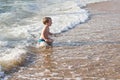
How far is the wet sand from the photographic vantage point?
5867 millimetres

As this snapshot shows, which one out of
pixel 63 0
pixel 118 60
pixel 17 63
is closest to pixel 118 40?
pixel 118 60

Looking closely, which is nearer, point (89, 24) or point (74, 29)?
point (74, 29)

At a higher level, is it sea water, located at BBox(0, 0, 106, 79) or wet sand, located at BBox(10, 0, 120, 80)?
wet sand, located at BBox(10, 0, 120, 80)

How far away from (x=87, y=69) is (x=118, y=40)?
2.42m

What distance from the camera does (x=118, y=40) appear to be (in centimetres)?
831

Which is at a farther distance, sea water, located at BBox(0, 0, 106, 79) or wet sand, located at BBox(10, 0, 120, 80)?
sea water, located at BBox(0, 0, 106, 79)

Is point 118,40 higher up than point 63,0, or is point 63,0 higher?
point 118,40

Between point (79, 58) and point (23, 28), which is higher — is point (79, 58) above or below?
above

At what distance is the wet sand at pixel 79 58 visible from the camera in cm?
587

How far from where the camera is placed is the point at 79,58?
22.6 ft

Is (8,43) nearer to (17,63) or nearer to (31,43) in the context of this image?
(31,43)

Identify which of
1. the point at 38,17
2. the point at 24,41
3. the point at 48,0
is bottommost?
the point at 48,0

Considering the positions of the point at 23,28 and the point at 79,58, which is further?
the point at 23,28

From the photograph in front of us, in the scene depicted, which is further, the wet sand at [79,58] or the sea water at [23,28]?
the sea water at [23,28]
